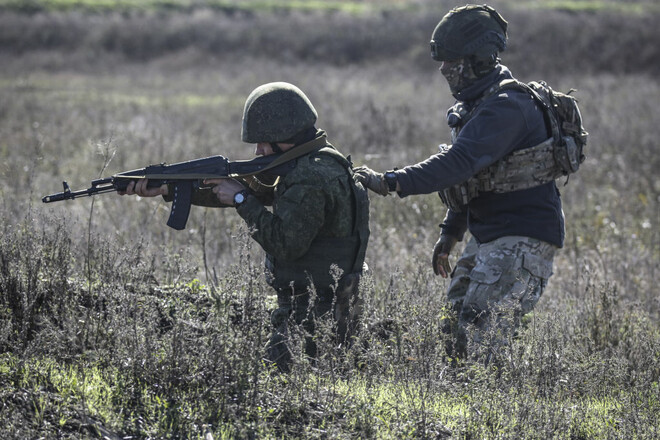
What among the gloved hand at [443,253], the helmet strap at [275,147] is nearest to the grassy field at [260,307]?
the gloved hand at [443,253]

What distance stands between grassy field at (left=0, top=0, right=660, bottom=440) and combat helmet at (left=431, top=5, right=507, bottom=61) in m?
1.44

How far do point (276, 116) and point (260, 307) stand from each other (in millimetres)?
1252

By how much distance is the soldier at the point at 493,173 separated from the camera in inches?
186

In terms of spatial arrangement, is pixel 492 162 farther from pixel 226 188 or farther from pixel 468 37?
pixel 226 188

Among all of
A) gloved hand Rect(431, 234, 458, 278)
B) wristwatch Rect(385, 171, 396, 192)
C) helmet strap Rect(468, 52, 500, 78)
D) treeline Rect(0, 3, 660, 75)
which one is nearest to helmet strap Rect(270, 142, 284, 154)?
wristwatch Rect(385, 171, 396, 192)

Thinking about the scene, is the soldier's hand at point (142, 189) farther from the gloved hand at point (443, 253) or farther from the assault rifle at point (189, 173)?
the gloved hand at point (443, 253)

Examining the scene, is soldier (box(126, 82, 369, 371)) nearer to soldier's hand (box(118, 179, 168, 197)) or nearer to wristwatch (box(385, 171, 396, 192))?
soldier's hand (box(118, 179, 168, 197))

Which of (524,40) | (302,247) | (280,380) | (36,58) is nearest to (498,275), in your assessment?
(302,247)

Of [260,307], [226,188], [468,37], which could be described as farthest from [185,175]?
[468,37]

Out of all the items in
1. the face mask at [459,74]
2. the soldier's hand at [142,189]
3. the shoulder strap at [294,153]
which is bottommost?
the soldier's hand at [142,189]

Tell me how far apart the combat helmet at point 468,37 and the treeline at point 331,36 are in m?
20.7

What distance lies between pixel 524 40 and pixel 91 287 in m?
25.1

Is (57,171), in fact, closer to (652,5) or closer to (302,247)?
(302,247)

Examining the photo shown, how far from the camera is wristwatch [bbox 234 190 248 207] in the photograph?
4.65 meters
